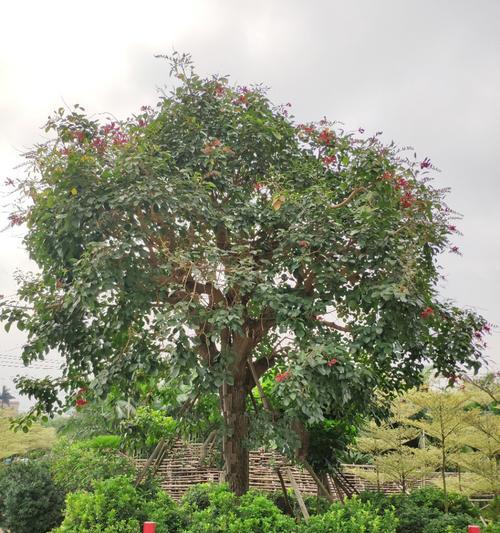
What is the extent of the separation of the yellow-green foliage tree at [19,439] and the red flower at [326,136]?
20.4 feet

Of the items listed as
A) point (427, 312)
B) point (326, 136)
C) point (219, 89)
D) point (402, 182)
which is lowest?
point (427, 312)

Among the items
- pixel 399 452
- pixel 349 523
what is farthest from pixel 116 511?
pixel 399 452

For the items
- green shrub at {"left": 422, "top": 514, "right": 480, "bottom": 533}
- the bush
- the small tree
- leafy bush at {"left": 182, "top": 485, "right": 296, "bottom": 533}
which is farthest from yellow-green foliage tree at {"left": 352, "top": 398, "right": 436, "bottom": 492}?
the bush

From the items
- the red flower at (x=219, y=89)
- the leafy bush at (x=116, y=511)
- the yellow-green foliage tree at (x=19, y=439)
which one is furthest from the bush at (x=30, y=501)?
the red flower at (x=219, y=89)

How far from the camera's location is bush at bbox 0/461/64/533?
24.8 ft

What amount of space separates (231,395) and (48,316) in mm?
1910

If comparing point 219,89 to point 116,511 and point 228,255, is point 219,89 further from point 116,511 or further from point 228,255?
point 116,511

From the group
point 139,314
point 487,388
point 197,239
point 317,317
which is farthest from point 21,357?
point 487,388

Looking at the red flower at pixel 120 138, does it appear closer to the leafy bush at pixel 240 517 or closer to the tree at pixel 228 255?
the tree at pixel 228 255

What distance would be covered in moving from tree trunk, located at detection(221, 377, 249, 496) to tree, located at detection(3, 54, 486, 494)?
14 millimetres

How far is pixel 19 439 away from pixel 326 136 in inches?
371

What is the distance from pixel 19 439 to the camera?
39.2 feet

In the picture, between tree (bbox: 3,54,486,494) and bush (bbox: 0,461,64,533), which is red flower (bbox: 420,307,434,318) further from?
bush (bbox: 0,461,64,533)

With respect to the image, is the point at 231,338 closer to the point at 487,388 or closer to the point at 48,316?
the point at 48,316
